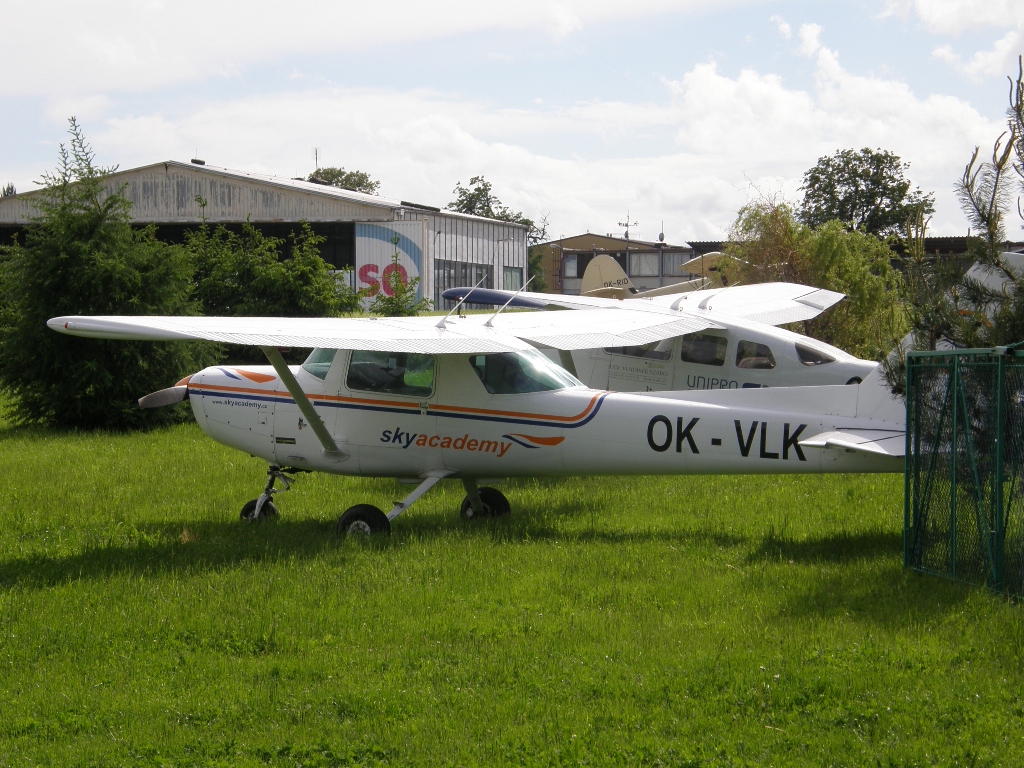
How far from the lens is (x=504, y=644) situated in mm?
6340

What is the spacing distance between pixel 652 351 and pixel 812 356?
6.73ft

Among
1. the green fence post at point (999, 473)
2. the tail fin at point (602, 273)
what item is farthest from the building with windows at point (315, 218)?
the green fence post at point (999, 473)

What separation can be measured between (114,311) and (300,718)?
15.2 meters

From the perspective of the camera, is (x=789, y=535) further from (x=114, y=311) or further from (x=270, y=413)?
(x=114, y=311)

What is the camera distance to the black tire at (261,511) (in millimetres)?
10617

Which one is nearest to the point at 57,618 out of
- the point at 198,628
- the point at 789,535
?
the point at 198,628

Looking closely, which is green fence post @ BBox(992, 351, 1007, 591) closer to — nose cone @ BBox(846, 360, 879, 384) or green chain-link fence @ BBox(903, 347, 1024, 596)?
green chain-link fence @ BBox(903, 347, 1024, 596)

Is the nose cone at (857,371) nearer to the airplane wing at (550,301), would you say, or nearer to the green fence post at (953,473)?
the airplane wing at (550,301)

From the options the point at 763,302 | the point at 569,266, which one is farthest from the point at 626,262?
the point at 763,302

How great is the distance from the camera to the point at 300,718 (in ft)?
17.1

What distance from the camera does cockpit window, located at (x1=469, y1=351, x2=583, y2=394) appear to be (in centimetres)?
1015

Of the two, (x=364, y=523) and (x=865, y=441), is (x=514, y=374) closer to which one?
(x=364, y=523)

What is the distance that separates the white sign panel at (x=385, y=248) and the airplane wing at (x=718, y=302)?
23333mm

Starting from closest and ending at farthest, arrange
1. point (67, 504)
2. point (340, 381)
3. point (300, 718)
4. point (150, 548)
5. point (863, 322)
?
point (300, 718), point (150, 548), point (340, 381), point (67, 504), point (863, 322)
